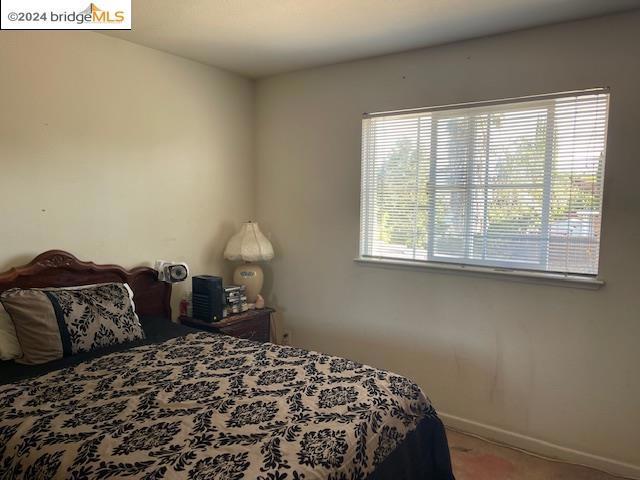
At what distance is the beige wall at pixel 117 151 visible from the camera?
2.34 meters

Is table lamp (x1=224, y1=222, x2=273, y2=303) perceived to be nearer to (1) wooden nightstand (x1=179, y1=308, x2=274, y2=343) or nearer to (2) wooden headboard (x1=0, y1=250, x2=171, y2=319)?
(1) wooden nightstand (x1=179, y1=308, x2=274, y2=343)

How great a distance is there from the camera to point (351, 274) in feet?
10.7

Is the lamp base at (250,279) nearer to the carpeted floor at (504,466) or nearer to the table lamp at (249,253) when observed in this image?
the table lamp at (249,253)

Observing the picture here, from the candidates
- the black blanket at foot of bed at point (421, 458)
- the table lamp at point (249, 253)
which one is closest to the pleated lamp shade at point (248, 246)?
the table lamp at point (249, 253)

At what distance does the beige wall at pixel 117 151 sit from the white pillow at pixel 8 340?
345 mm

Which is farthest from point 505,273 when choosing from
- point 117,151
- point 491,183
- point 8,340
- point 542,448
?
point 8,340

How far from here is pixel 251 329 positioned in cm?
321

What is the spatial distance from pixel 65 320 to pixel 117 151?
115 cm

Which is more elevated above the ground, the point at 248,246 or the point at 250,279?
the point at 248,246

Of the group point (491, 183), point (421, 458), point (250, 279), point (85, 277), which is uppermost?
point (491, 183)

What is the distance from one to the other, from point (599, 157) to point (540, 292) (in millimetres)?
812

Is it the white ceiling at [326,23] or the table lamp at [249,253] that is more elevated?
the white ceiling at [326,23]

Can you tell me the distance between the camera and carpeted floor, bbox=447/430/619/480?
2.36 m

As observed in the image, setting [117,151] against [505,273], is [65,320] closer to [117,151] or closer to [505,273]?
[117,151]
